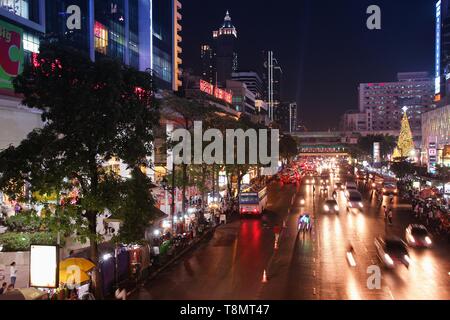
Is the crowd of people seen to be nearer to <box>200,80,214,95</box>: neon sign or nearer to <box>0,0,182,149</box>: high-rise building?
<box>0,0,182,149</box>: high-rise building

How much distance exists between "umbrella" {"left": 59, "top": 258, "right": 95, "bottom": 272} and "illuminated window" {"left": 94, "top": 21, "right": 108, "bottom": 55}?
38.0 meters

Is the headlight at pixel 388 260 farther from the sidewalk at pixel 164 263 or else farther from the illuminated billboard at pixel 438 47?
the illuminated billboard at pixel 438 47

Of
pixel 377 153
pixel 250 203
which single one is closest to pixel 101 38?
pixel 250 203

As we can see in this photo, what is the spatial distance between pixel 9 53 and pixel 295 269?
23045 millimetres

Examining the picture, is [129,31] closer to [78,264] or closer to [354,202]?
[354,202]

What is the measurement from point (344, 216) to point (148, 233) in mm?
22525

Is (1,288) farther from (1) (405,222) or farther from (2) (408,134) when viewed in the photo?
(2) (408,134)

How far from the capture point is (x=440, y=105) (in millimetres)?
92000

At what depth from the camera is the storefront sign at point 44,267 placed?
15.3m

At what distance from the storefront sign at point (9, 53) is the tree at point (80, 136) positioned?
16.1 metres

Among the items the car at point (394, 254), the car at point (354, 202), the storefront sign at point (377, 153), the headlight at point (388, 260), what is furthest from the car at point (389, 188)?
the storefront sign at point (377, 153)

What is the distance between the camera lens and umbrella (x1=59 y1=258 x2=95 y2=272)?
1723 cm
